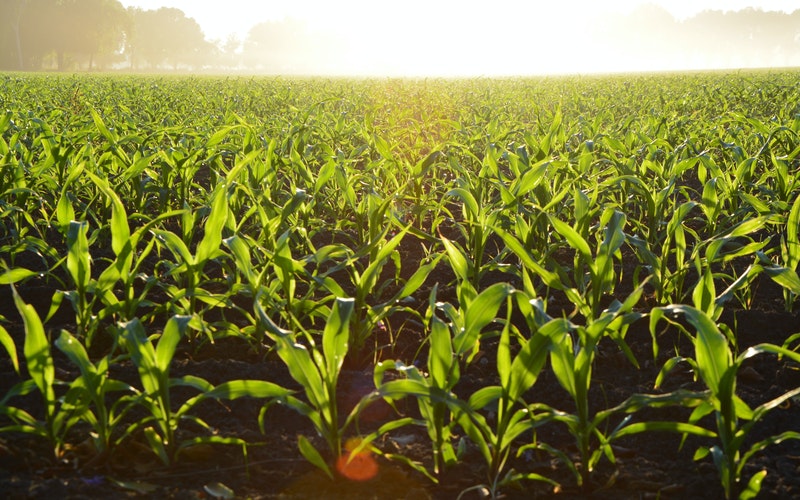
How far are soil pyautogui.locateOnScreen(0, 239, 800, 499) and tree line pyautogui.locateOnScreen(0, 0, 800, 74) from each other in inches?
2437

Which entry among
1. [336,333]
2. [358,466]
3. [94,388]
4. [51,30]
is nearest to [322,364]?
[336,333]

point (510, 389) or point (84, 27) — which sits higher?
point (84, 27)

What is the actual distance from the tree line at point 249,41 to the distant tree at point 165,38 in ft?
0.44

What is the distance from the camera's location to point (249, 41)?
508 feet

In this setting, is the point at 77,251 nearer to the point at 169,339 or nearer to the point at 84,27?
the point at 169,339

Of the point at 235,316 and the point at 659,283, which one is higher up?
the point at 659,283

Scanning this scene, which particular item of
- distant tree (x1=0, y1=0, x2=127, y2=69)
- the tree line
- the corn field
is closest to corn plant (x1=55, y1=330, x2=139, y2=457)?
the corn field

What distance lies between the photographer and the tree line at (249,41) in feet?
211

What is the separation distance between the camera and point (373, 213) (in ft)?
9.59

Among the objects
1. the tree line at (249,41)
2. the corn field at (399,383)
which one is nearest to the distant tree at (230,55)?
the tree line at (249,41)

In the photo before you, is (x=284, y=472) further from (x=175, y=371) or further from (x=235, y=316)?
(x=235, y=316)

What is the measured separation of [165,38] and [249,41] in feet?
208

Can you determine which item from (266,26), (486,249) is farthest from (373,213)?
(266,26)

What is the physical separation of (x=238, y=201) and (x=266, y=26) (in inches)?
6885
